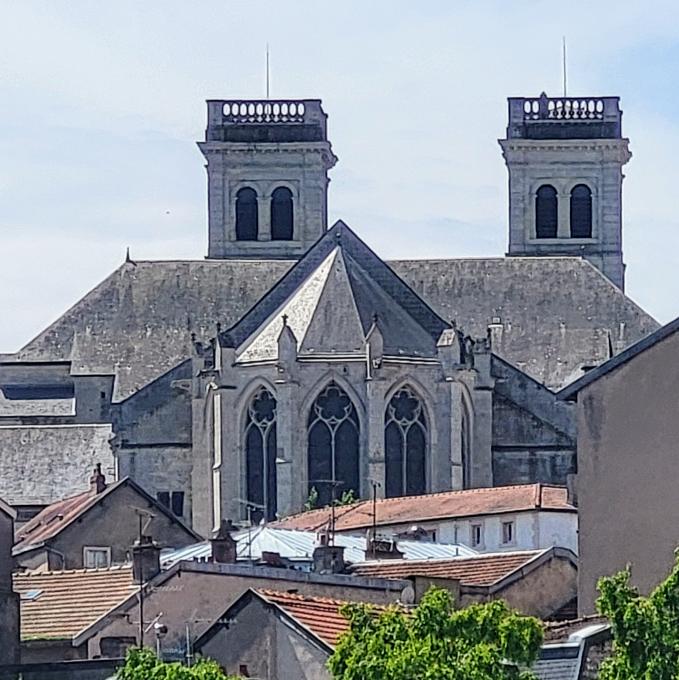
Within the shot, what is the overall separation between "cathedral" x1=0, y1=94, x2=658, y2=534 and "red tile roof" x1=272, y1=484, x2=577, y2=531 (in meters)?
10.5

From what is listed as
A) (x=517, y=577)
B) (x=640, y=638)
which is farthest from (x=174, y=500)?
(x=640, y=638)

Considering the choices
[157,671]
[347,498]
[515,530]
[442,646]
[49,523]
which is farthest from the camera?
[347,498]

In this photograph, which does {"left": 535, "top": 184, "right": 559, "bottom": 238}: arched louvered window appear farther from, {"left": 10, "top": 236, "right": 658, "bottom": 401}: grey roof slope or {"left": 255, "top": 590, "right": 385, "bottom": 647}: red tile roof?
{"left": 255, "top": 590, "right": 385, "bottom": 647}: red tile roof

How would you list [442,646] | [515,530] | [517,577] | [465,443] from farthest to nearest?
[465,443], [515,530], [517,577], [442,646]

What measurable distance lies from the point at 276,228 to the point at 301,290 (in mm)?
22955

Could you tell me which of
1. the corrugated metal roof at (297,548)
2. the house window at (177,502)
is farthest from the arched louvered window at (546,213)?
the corrugated metal roof at (297,548)

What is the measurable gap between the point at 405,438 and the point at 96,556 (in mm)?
22565

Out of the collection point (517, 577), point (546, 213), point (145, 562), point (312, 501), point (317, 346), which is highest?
point (546, 213)

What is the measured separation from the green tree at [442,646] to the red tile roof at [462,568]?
12.3 m

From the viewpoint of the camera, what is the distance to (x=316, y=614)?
3133 cm

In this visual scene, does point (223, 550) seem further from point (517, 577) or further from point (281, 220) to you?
point (281, 220)

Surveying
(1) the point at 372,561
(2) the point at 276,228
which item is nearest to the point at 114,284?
(2) the point at 276,228

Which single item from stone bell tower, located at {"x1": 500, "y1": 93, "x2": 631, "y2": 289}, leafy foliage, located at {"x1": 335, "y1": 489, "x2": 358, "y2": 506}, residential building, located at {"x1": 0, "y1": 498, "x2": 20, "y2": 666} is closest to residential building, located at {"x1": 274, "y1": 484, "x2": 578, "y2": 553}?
leafy foliage, located at {"x1": 335, "y1": 489, "x2": 358, "y2": 506}

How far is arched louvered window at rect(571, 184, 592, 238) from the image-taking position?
97.9 m
